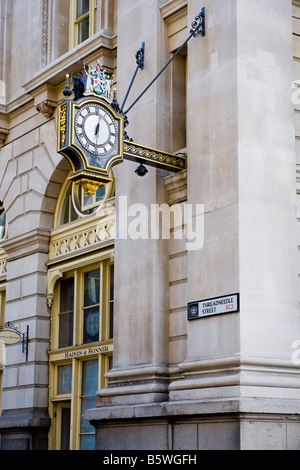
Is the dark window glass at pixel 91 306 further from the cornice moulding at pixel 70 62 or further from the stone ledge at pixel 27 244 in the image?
the cornice moulding at pixel 70 62

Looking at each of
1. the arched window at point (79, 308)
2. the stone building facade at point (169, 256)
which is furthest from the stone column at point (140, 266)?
the arched window at point (79, 308)

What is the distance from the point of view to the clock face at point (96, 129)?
53.2 feet

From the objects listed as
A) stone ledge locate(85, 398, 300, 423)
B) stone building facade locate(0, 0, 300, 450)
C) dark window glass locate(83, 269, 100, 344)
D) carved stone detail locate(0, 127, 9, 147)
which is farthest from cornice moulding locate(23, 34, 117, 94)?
stone ledge locate(85, 398, 300, 423)

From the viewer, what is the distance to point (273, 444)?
14961 mm

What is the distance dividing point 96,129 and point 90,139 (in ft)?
0.76

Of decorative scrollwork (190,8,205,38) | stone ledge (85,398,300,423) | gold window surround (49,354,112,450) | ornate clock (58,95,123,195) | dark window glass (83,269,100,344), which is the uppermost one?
decorative scrollwork (190,8,205,38)

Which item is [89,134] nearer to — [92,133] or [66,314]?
[92,133]

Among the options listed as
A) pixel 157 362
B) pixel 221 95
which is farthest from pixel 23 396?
pixel 221 95

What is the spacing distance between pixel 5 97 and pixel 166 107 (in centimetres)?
816

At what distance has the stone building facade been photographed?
15625 millimetres

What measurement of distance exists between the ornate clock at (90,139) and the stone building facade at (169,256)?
1808 mm

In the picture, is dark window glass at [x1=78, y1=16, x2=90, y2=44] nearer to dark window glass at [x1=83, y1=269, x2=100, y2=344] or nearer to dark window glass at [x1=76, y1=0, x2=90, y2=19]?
dark window glass at [x1=76, y1=0, x2=90, y2=19]

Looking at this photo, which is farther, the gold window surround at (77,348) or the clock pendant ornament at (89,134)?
the gold window surround at (77,348)

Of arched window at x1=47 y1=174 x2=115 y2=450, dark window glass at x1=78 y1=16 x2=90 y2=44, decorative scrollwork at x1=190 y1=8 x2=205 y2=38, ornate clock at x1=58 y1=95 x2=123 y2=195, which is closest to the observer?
ornate clock at x1=58 y1=95 x2=123 y2=195
